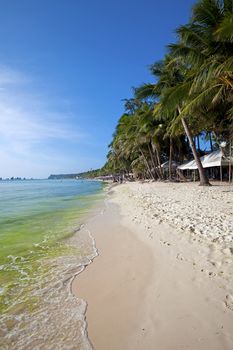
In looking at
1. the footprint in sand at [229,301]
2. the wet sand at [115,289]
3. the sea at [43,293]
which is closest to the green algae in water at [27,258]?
the sea at [43,293]

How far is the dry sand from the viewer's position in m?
3.02

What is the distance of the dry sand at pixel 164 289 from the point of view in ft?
9.90

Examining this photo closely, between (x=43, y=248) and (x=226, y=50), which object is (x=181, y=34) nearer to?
(x=226, y=50)

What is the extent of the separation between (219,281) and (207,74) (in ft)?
29.8

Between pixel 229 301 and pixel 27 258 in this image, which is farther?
pixel 27 258

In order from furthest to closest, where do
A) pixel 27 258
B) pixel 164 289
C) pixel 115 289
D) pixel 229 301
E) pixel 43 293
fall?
pixel 27 258 → pixel 43 293 → pixel 115 289 → pixel 164 289 → pixel 229 301

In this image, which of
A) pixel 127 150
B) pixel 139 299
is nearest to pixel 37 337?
pixel 139 299

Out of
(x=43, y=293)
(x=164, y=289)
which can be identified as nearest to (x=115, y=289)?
(x=164, y=289)

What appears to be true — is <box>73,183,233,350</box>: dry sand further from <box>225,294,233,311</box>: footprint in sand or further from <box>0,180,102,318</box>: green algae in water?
<box>0,180,102,318</box>: green algae in water

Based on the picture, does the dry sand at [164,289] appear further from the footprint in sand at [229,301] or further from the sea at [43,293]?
the sea at [43,293]

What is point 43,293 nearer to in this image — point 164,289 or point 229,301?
point 164,289

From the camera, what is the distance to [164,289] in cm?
413

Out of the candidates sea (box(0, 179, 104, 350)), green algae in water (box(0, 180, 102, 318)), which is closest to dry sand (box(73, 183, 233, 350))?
sea (box(0, 179, 104, 350))

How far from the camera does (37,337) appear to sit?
3.31 meters
